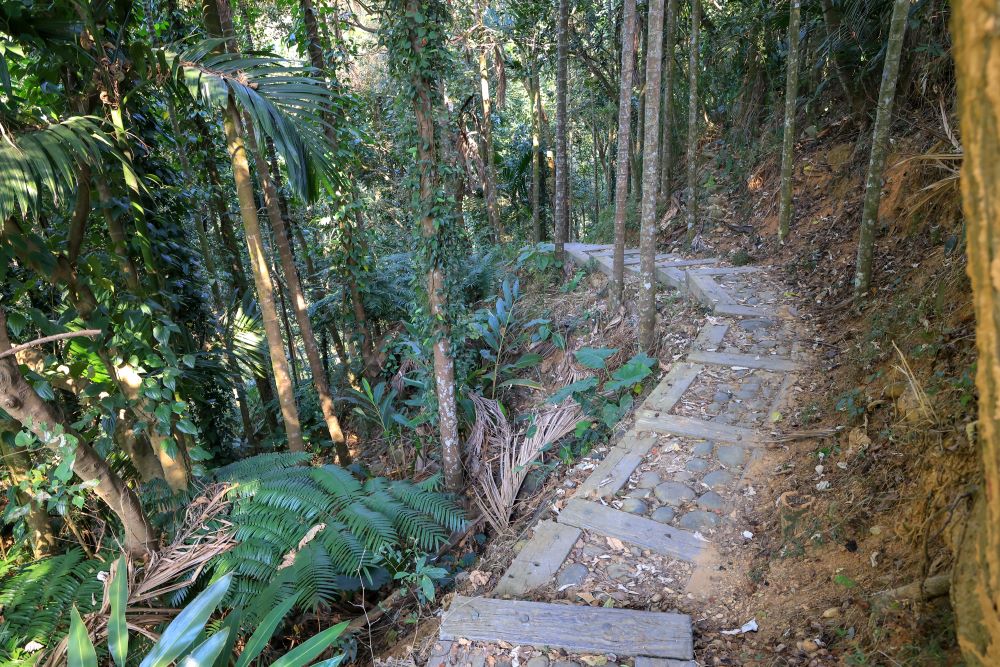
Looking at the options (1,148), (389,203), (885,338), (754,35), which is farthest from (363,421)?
(754,35)

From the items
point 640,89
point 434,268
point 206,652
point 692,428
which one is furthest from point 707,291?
point 640,89

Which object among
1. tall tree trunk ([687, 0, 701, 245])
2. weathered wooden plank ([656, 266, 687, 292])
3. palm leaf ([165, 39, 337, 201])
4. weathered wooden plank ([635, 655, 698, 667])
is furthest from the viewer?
tall tree trunk ([687, 0, 701, 245])

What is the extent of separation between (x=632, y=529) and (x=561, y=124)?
5.25 m

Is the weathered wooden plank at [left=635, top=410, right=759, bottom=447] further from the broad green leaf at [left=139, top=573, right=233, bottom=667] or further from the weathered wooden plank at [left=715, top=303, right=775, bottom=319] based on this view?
the broad green leaf at [left=139, top=573, right=233, bottom=667]

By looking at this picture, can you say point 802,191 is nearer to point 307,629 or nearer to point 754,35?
point 754,35

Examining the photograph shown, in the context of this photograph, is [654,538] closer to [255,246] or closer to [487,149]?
[255,246]

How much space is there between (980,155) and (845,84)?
6.41 m

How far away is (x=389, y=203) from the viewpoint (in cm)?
989

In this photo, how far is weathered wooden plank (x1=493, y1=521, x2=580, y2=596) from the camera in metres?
2.66

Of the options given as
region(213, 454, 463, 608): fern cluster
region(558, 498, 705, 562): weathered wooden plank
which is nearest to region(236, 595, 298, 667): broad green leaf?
region(213, 454, 463, 608): fern cluster

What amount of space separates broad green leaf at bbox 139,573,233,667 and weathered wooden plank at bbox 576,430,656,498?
2.08m

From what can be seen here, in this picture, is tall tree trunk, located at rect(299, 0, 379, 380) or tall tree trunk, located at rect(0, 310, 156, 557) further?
tall tree trunk, located at rect(299, 0, 379, 380)

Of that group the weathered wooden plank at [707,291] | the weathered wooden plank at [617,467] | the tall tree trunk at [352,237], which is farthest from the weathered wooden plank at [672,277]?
the tall tree trunk at [352,237]

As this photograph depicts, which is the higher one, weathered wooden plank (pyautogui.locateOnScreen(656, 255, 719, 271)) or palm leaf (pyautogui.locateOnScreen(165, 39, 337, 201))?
palm leaf (pyautogui.locateOnScreen(165, 39, 337, 201))
